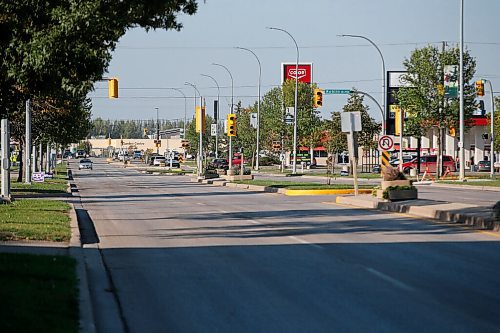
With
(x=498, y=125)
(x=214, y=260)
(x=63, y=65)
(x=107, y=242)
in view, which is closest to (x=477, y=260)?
(x=214, y=260)

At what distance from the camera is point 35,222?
2141 cm

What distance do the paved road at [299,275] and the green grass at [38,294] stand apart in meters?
0.47

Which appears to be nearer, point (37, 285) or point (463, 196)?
point (37, 285)

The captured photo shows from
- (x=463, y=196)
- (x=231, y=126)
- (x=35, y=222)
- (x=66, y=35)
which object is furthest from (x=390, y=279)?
(x=231, y=126)

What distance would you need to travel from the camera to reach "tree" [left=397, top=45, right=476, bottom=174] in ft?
215

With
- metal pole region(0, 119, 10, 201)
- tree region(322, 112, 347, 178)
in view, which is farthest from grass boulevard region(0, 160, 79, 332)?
tree region(322, 112, 347, 178)

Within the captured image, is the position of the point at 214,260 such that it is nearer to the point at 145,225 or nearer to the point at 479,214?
the point at 145,225

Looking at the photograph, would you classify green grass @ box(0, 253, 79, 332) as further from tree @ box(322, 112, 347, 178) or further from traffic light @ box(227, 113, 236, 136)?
tree @ box(322, 112, 347, 178)

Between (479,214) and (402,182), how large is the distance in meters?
7.50

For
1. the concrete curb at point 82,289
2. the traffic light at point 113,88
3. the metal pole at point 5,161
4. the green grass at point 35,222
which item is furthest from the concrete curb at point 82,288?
the traffic light at point 113,88

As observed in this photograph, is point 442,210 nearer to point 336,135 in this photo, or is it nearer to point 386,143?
point 386,143

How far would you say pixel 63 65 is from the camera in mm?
19672

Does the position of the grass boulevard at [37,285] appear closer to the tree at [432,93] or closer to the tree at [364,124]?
the tree at [432,93]

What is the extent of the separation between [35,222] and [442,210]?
11.3m
